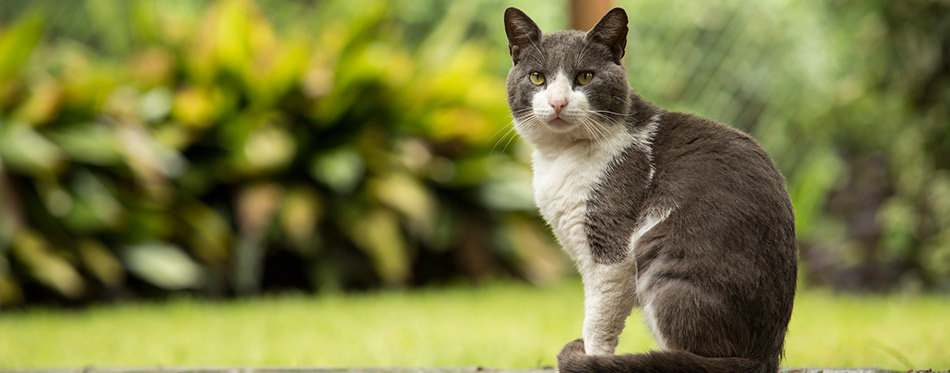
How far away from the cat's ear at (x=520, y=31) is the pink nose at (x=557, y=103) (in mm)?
169

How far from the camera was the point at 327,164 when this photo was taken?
4742mm

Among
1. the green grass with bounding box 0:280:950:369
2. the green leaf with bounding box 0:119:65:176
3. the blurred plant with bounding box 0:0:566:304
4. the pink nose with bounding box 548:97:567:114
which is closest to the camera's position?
the pink nose with bounding box 548:97:567:114

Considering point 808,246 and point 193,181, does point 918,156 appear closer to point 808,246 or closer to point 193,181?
point 808,246

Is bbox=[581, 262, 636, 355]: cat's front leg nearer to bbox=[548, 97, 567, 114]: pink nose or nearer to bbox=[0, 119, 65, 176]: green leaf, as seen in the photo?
bbox=[548, 97, 567, 114]: pink nose

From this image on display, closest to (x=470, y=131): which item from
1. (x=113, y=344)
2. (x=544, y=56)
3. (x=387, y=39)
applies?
(x=387, y=39)

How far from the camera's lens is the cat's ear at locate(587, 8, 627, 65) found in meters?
1.85

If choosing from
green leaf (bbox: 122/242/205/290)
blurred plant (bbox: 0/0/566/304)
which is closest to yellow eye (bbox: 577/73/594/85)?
blurred plant (bbox: 0/0/566/304)

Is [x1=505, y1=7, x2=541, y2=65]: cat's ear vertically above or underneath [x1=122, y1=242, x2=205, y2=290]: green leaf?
above

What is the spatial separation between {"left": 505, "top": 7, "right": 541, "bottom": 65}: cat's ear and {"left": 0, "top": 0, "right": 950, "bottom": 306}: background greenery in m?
2.76

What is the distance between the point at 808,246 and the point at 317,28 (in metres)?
3.63

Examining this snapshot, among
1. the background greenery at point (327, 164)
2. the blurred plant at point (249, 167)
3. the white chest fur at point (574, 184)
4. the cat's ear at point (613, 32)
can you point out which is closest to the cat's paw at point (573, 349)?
the white chest fur at point (574, 184)

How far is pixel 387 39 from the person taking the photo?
5.50m

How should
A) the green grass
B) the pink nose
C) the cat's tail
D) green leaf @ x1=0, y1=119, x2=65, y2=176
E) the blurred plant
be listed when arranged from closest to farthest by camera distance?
1. the cat's tail
2. the pink nose
3. the green grass
4. green leaf @ x1=0, y1=119, x2=65, y2=176
5. the blurred plant

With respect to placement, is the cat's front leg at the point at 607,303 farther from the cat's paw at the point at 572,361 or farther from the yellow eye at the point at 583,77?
the yellow eye at the point at 583,77
